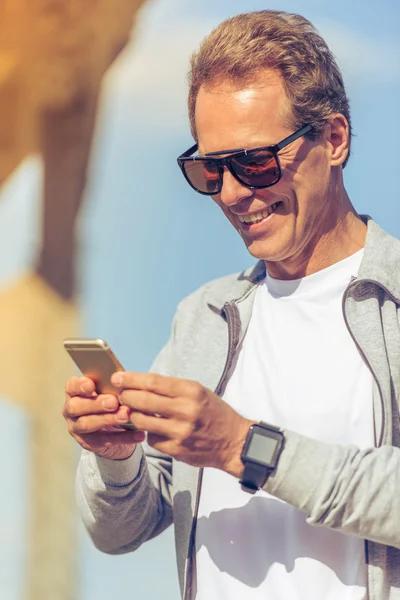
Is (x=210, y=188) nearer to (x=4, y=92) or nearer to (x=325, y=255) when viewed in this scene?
(x=325, y=255)

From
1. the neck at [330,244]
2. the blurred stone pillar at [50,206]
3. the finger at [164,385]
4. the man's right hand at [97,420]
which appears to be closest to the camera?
the finger at [164,385]

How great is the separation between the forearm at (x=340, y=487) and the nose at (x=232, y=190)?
0.48 meters

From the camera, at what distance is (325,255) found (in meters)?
1.73

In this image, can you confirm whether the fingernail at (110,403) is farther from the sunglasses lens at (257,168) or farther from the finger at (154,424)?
the sunglasses lens at (257,168)

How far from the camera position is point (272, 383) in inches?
65.4

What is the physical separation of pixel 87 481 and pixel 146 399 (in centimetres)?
40

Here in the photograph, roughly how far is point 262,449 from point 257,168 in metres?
0.52

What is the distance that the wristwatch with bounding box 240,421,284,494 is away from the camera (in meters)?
1.36

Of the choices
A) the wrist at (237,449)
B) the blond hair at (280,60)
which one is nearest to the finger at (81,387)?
the wrist at (237,449)

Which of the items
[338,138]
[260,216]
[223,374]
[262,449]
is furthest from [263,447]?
[338,138]

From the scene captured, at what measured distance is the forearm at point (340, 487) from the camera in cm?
135

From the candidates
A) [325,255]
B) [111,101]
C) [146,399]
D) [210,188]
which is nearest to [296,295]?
[325,255]

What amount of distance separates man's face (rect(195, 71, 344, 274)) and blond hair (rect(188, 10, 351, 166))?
0.02m

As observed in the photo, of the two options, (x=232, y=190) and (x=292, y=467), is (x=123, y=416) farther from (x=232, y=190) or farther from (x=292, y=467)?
(x=232, y=190)
